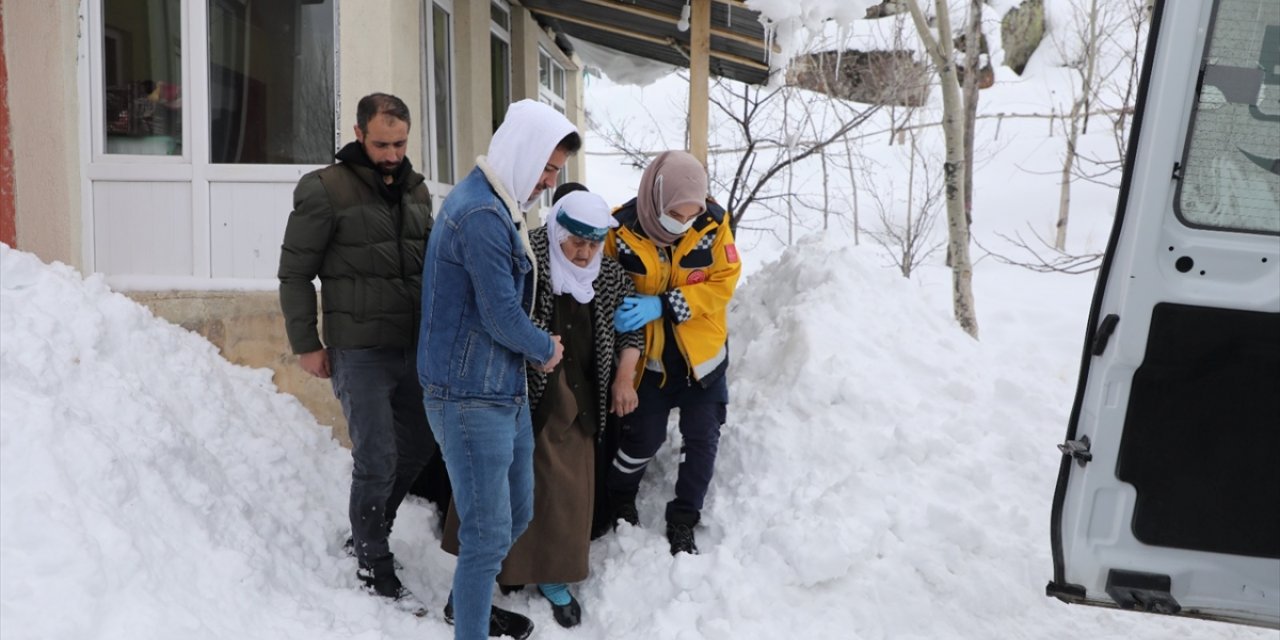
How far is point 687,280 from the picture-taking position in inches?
163

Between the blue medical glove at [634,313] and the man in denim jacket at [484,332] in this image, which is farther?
the blue medical glove at [634,313]

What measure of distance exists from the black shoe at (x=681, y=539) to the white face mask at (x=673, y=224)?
4.20ft

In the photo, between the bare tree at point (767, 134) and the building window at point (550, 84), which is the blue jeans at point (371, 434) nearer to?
the bare tree at point (767, 134)

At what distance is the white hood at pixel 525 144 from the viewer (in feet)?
9.84

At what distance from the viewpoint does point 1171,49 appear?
8.86ft

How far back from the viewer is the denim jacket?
9.66 feet

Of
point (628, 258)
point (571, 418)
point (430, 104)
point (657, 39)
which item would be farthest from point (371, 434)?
point (657, 39)

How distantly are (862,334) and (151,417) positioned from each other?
3.63m

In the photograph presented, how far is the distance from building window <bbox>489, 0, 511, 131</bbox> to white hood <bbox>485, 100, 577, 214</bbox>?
603 cm

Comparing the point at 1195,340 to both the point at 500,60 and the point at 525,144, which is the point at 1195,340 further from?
the point at 500,60

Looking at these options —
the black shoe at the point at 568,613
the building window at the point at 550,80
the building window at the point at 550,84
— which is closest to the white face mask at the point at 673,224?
the black shoe at the point at 568,613

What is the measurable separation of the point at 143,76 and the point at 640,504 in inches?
145

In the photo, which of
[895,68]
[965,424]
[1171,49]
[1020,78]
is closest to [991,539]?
[965,424]

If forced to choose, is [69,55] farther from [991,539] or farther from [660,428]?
[991,539]
